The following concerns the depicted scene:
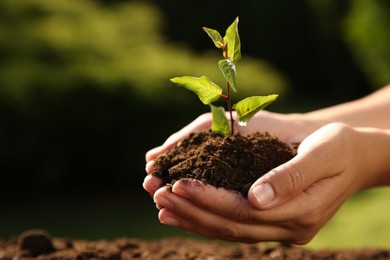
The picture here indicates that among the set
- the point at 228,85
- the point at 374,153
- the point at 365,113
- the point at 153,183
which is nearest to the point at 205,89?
the point at 228,85

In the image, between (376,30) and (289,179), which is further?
(376,30)

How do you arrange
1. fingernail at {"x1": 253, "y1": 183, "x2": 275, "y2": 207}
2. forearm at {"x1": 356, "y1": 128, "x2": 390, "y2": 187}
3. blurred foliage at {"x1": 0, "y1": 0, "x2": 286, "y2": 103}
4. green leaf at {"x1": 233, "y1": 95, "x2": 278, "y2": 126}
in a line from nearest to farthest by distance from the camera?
fingernail at {"x1": 253, "y1": 183, "x2": 275, "y2": 207}, green leaf at {"x1": 233, "y1": 95, "x2": 278, "y2": 126}, forearm at {"x1": 356, "y1": 128, "x2": 390, "y2": 187}, blurred foliage at {"x1": 0, "y1": 0, "x2": 286, "y2": 103}

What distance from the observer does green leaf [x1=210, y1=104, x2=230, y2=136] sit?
2554 mm

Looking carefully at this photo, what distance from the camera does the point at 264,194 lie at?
7.30 ft

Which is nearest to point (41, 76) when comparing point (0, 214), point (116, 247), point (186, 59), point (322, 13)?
point (0, 214)

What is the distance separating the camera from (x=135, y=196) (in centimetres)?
857

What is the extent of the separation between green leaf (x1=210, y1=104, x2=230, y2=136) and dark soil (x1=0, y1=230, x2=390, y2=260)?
670 mm

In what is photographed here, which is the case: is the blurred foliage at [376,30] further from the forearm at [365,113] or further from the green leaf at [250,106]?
the green leaf at [250,106]

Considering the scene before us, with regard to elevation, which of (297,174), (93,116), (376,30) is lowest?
(297,174)

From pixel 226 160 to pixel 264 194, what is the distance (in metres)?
0.27

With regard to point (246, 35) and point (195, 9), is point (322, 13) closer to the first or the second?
point (246, 35)

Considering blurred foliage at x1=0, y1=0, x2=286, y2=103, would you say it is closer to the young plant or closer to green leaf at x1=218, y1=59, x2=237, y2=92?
the young plant

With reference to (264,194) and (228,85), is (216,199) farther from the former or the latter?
(228,85)

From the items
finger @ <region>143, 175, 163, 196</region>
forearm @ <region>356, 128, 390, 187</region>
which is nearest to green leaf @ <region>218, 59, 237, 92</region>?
finger @ <region>143, 175, 163, 196</region>
